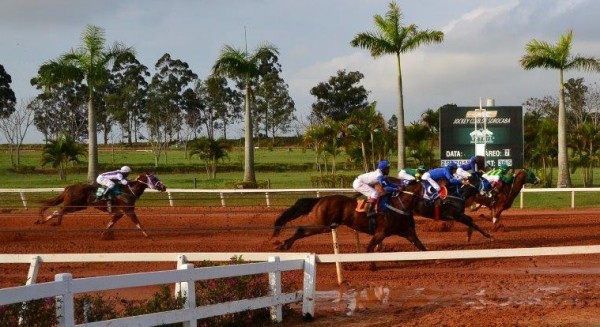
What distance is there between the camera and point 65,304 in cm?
727

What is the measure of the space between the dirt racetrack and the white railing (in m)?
0.47

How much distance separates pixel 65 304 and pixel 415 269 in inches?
336

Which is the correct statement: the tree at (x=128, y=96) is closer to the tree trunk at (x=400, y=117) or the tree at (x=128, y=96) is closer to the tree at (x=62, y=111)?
the tree at (x=62, y=111)

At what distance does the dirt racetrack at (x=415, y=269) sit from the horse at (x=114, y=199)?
573 mm

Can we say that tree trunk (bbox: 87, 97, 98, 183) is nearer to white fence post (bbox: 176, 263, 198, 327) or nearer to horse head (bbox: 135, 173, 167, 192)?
Answer: horse head (bbox: 135, 173, 167, 192)

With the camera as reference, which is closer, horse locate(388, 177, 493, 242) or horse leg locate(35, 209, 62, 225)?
horse locate(388, 177, 493, 242)

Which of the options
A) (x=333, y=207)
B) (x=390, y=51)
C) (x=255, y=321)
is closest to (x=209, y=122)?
(x=390, y=51)

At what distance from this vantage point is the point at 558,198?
3416cm

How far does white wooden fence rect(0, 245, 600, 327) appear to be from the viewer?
727cm

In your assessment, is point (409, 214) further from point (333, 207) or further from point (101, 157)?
point (101, 157)

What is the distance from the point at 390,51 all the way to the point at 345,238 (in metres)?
13.5

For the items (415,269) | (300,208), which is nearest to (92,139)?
(300,208)

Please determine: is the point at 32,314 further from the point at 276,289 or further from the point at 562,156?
the point at 562,156

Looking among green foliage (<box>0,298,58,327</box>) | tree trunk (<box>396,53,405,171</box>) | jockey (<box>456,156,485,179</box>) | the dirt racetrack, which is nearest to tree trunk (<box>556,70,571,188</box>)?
tree trunk (<box>396,53,405,171</box>)
